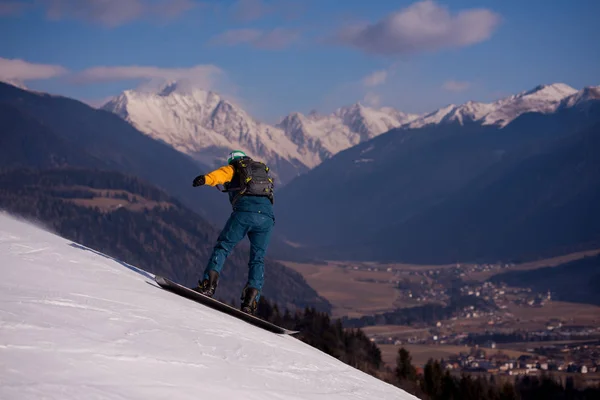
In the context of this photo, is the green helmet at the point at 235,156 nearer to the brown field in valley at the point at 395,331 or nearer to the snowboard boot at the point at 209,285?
the snowboard boot at the point at 209,285

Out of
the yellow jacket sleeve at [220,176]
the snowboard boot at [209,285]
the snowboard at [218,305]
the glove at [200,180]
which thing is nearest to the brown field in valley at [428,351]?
the yellow jacket sleeve at [220,176]

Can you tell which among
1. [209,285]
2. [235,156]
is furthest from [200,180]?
[209,285]

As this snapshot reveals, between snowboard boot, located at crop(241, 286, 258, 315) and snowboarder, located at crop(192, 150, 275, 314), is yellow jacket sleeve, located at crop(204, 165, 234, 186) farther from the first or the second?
snowboard boot, located at crop(241, 286, 258, 315)

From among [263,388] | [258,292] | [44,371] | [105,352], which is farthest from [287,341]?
[44,371]

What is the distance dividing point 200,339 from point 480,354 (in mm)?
136155

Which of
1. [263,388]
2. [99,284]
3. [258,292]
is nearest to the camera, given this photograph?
[263,388]

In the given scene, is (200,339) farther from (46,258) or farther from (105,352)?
(46,258)

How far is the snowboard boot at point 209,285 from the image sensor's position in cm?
1255

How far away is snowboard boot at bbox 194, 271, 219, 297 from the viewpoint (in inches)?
494

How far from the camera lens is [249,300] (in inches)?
507

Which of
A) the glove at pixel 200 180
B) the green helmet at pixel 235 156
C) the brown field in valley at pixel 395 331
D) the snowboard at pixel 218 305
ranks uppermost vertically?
the brown field in valley at pixel 395 331

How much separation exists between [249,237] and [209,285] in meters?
1.03

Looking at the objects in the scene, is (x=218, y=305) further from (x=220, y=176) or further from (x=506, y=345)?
(x=506, y=345)

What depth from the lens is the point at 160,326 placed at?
28.5 ft
